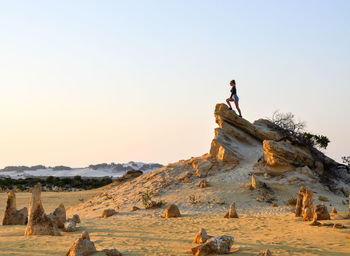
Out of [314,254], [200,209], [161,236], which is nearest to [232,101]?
[200,209]

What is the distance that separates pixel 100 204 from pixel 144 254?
12531mm

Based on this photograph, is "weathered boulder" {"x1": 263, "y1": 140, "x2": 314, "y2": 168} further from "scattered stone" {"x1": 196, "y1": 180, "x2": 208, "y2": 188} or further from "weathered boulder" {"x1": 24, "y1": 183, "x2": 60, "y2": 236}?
"weathered boulder" {"x1": 24, "y1": 183, "x2": 60, "y2": 236}

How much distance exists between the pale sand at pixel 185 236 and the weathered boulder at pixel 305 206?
1.06 ft

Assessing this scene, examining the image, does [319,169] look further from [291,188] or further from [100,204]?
[100,204]

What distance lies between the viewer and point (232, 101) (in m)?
21.8

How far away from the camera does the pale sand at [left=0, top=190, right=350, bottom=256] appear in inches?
353

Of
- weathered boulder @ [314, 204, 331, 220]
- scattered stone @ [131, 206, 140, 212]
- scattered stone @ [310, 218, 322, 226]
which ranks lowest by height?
scattered stone @ [131, 206, 140, 212]

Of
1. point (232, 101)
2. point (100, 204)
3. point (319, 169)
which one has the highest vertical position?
point (232, 101)

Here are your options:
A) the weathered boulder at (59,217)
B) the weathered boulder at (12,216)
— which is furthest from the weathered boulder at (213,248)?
the weathered boulder at (12,216)

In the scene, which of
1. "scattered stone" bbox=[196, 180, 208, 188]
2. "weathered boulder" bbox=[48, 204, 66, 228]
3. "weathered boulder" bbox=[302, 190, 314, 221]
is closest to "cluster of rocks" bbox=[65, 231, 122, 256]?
"weathered boulder" bbox=[48, 204, 66, 228]

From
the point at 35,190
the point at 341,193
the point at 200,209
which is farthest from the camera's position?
the point at 341,193

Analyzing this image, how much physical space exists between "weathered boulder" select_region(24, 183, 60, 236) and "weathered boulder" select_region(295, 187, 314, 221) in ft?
26.4

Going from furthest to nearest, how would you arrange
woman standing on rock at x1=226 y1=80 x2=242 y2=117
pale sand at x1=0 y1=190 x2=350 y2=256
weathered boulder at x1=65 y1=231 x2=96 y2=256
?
woman standing on rock at x1=226 y1=80 x2=242 y2=117
pale sand at x1=0 y1=190 x2=350 y2=256
weathered boulder at x1=65 y1=231 x2=96 y2=256

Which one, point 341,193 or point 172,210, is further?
point 341,193
